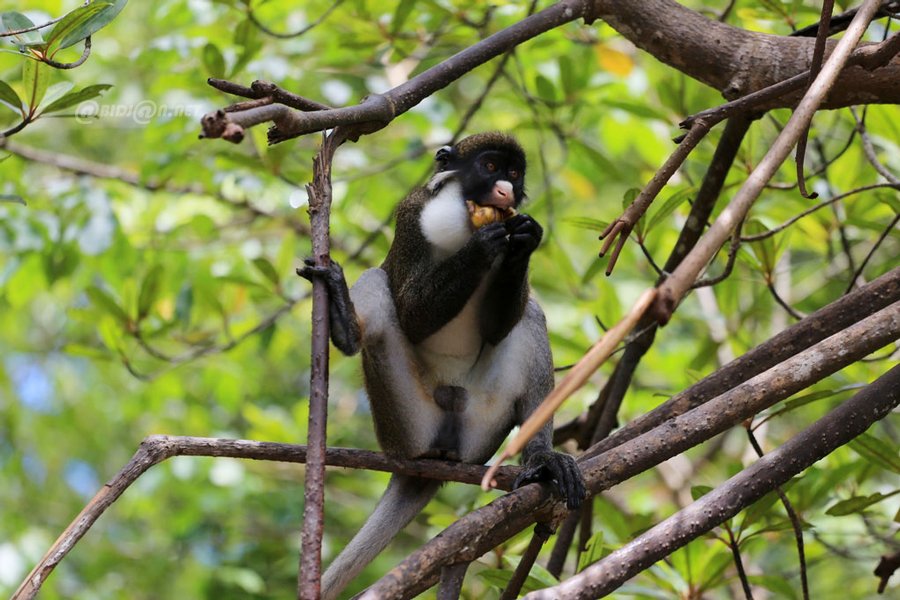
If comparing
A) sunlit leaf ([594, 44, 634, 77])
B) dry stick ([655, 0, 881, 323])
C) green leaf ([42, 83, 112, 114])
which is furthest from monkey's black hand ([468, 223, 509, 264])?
sunlit leaf ([594, 44, 634, 77])

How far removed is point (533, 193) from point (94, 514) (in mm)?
4473

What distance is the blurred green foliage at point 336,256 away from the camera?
3.93m

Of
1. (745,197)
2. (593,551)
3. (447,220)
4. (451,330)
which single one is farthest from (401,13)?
(745,197)

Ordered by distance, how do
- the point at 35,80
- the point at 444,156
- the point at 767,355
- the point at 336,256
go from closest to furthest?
the point at 35,80 → the point at 767,355 → the point at 444,156 → the point at 336,256

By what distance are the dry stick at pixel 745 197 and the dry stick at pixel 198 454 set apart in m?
1.29

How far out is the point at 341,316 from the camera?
9.60 feet

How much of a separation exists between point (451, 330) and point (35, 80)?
1.52 m

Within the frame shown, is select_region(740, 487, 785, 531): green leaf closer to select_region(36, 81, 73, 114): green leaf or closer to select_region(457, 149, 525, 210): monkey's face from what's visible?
select_region(457, 149, 525, 210): monkey's face

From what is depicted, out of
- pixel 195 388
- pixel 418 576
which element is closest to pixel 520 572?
pixel 418 576

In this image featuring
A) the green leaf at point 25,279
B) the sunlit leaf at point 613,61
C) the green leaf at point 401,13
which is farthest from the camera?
the sunlit leaf at point 613,61

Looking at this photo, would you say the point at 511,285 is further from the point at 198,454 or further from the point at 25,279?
the point at 25,279

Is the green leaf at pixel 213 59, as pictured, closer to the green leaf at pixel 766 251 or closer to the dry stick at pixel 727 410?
the green leaf at pixel 766 251

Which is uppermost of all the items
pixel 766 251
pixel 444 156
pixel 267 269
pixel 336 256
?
pixel 336 256

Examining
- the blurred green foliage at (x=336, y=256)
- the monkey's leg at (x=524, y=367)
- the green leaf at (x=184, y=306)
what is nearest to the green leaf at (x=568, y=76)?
the blurred green foliage at (x=336, y=256)
